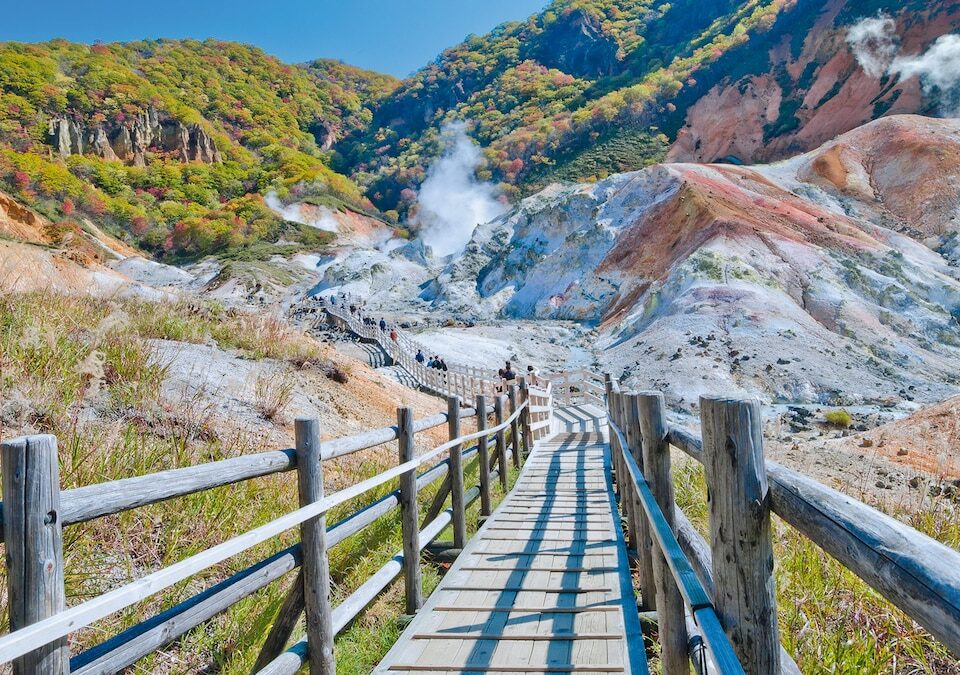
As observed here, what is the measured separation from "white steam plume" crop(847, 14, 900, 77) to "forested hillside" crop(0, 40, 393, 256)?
62.6m

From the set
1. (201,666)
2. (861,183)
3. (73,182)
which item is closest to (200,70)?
(73,182)

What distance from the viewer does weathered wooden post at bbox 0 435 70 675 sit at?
1.45 meters

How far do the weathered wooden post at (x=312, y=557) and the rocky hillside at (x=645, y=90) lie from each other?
62.6 m

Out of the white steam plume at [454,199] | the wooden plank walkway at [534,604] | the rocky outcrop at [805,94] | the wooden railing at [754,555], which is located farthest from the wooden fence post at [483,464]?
the white steam plume at [454,199]

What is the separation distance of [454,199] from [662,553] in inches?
3592

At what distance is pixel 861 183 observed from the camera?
4056 centimetres

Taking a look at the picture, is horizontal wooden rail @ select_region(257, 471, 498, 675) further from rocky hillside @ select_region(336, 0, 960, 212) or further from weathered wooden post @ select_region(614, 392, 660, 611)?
rocky hillside @ select_region(336, 0, 960, 212)

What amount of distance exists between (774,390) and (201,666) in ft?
67.0

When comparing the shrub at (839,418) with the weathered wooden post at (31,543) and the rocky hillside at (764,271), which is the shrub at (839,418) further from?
the weathered wooden post at (31,543)

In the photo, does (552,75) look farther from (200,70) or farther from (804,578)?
(804,578)

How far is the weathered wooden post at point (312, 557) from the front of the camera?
275 centimetres

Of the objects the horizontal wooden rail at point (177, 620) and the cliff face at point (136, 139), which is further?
the cliff face at point (136, 139)

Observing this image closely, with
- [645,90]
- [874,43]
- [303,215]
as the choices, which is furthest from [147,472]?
[645,90]

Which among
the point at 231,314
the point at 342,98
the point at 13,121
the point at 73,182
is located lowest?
the point at 231,314
